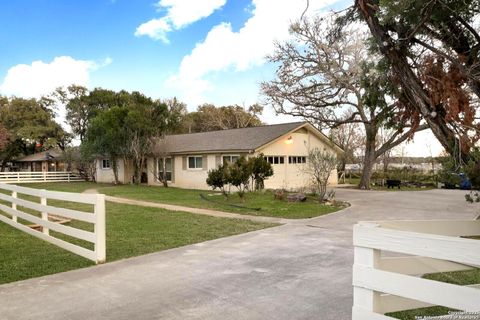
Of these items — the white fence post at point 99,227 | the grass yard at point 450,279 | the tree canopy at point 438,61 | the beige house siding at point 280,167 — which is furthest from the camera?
the beige house siding at point 280,167

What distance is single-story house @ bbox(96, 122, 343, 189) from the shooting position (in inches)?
876

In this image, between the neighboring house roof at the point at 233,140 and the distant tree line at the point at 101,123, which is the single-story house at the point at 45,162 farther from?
the neighboring house roof at the point at 233,140

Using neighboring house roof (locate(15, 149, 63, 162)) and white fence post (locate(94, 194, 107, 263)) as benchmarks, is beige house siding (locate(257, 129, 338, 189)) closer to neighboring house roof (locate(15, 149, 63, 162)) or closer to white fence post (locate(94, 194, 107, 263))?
white fence post (locate(94, 194, 107, 263))

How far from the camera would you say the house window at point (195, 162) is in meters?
24.3

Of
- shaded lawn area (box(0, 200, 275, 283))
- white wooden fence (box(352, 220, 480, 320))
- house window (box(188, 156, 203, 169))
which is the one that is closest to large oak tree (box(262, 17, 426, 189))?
house window (box(188, 156, 203, 169))

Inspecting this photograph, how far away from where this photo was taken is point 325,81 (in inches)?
907

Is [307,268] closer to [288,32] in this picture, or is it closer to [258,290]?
[258,290]

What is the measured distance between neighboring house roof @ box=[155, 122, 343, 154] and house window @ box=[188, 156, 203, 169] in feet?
2.01

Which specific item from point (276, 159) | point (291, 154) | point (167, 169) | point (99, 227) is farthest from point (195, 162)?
point (99, 227)

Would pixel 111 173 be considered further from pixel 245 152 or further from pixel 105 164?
pixel 245 152

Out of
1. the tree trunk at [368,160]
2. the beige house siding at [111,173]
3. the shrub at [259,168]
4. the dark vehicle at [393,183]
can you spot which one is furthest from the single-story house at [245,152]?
the dark vehicle at [393,183]

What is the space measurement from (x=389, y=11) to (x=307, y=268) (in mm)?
3770

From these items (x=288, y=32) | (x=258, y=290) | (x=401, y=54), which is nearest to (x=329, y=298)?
(x=258, y=290)

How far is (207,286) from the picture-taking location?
192 inches
